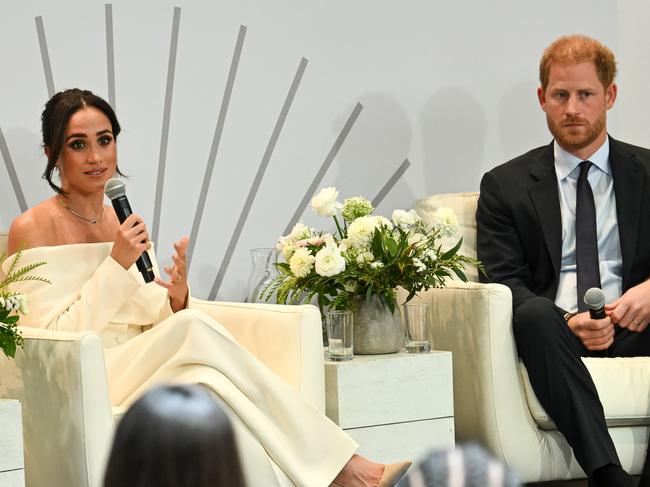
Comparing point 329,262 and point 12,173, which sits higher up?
point 12,173

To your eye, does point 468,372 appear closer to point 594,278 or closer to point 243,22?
point 594,278

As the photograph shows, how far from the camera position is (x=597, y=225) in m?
3.28

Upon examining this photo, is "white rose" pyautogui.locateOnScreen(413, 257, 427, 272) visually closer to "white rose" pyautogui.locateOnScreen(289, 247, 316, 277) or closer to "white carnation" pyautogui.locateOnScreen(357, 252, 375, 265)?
"white carnation" pyautogui.locateOnScreen(357, 252, 375, 265)

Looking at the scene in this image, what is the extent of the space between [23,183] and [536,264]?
167cm

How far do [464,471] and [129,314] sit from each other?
251cm

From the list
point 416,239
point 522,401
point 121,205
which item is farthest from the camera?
point 416,239

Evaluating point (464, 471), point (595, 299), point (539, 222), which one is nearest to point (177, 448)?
point (464, 471)

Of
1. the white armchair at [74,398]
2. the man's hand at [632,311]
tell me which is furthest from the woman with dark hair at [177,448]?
the man's hand at [632,311]

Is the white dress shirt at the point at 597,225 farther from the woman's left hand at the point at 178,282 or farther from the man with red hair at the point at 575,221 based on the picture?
the woman's left hand at the point at 178,282

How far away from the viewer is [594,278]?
10.6 ft

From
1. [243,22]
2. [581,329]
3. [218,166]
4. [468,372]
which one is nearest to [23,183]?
[218,166]

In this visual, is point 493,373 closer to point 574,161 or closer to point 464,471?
point 574,161

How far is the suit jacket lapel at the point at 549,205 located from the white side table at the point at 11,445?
1.76 meters

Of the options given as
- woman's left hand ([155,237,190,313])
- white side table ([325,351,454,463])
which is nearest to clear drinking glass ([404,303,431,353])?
white side table ([325,351,454,463])
